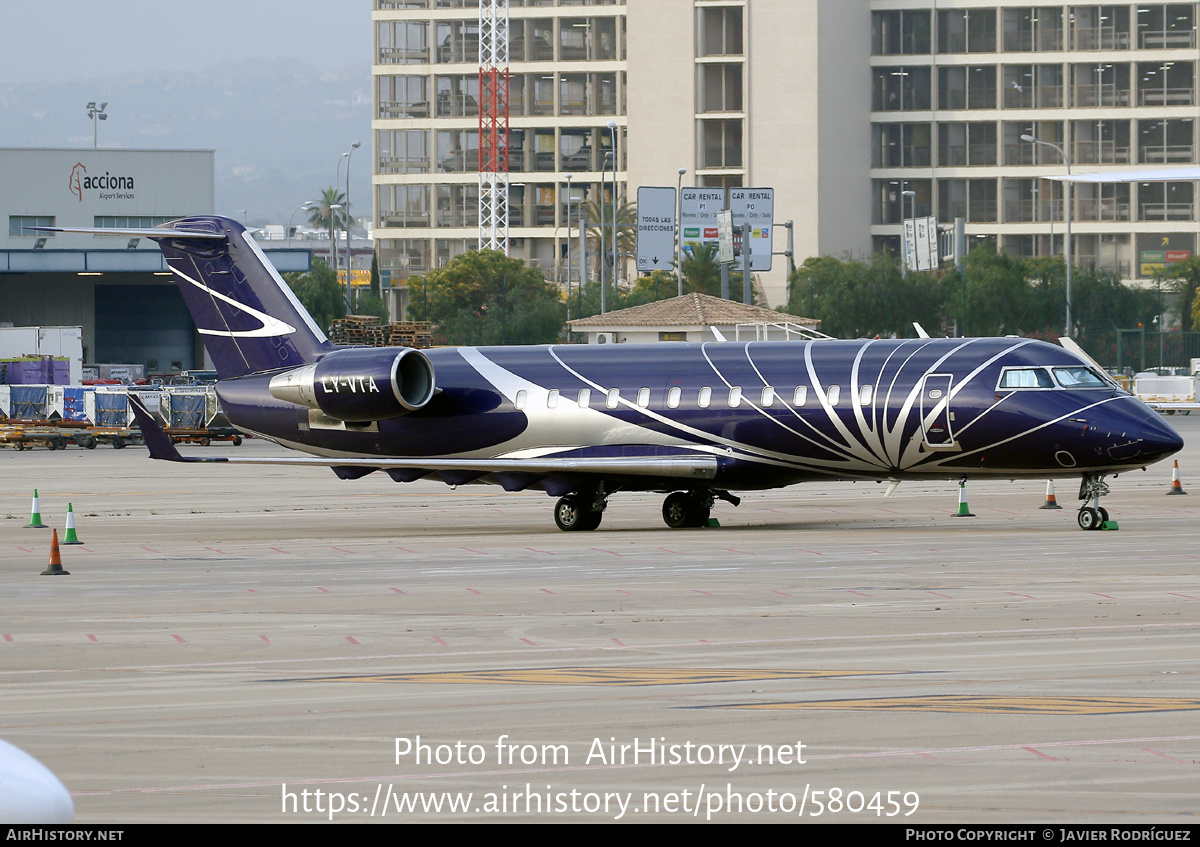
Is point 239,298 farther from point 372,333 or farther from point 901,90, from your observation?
point 901,90

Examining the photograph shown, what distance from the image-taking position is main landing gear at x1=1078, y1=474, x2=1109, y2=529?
1005 inches

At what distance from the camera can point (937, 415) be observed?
2559 centimetres

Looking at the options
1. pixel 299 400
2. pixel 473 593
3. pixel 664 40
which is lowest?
pixel 473 593

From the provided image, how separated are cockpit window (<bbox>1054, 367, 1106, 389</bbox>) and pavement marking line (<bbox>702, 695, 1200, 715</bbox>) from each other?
1403cm

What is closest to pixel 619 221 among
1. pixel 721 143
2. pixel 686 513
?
pixel 721 143

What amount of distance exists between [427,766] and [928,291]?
78.0 metres

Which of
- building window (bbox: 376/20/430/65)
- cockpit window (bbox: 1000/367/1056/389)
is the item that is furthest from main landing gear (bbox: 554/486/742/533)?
building window (bbox: 376/20/430/65)

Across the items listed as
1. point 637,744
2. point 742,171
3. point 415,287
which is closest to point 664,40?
point 742,171

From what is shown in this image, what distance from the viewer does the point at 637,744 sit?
10.6 metres

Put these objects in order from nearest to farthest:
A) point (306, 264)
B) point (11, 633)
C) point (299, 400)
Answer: point (11, 633)
point (299, 400)
point (306, 264)

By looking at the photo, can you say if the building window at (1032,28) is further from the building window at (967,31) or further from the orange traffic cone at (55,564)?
the orange traffic cone at (55,564)

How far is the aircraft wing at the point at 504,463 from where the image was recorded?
87.3 feet

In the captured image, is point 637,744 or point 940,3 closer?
point 637,744

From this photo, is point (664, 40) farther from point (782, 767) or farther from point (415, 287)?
point (782, 767)
